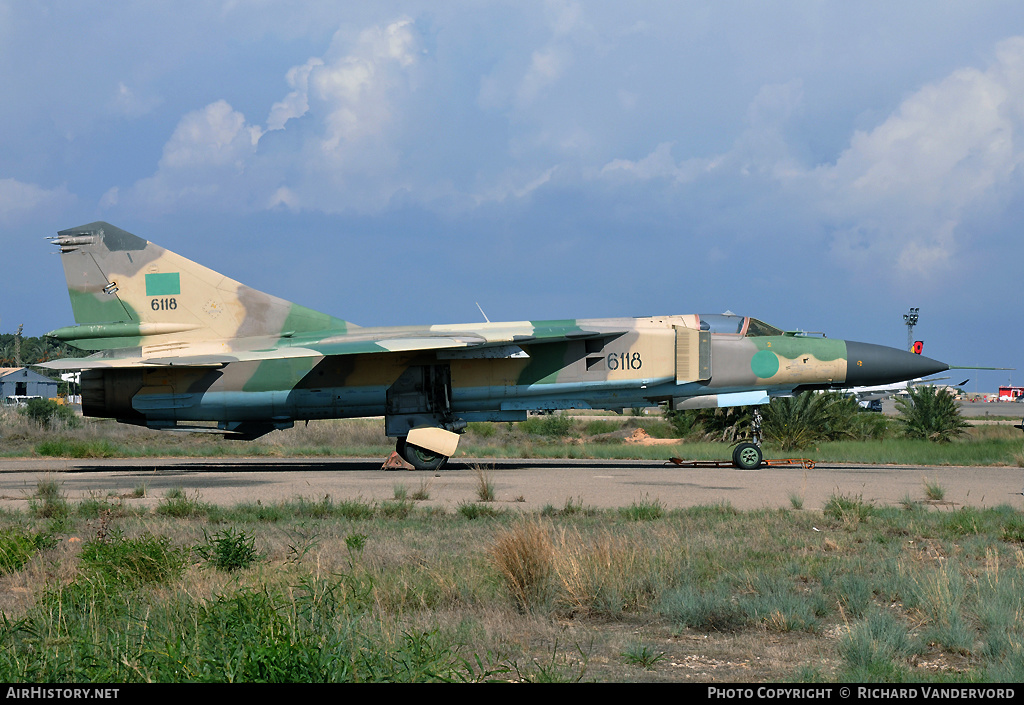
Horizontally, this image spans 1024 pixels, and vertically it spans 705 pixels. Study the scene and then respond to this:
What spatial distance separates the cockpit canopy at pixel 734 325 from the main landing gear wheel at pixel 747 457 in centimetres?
247

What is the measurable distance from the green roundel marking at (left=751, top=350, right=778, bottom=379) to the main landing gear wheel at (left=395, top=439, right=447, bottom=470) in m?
7.07

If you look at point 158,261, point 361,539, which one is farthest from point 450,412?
point 361,539

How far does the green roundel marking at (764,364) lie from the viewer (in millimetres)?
18406

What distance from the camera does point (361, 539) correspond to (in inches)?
306

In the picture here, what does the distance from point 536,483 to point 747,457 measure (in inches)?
235

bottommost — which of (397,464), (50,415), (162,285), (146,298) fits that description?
(397,464)

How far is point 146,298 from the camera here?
60.4 ft

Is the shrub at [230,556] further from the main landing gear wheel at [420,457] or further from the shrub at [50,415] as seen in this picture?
the shrub at [50,415]

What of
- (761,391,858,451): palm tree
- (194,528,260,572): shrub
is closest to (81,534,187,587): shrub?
(194,528,260,572): shrub

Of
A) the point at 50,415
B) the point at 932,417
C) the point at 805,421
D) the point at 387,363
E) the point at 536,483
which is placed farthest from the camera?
the point at 50,415

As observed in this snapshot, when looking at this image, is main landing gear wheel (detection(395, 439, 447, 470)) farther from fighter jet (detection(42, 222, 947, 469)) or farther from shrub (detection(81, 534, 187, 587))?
shrub (detection(81, 534, 187, 587))

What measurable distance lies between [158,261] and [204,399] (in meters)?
3.40

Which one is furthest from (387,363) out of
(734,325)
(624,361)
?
(734,325)

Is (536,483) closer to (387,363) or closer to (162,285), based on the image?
(387,363)
